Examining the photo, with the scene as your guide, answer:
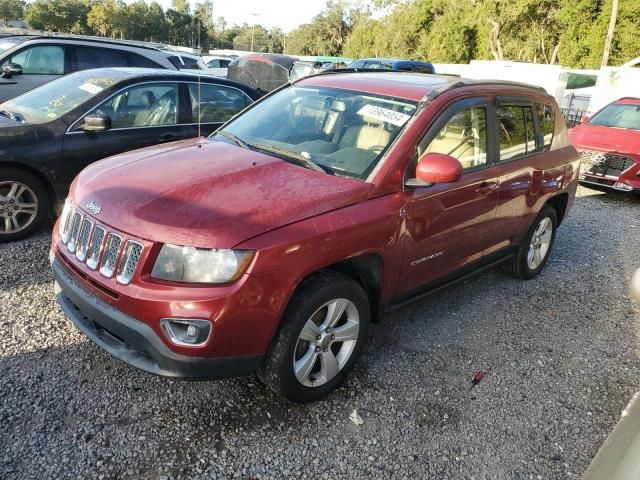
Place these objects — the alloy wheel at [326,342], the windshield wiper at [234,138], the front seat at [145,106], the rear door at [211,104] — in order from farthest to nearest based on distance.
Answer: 1. the rear door at [211,104]
2. the front seat at [145,106]
3. the windshield wiper at [234,138]
4. the alloy wheel at [326,342]

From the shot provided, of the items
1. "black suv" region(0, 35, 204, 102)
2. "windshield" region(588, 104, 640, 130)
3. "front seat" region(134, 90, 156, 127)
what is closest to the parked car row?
"front seat" region(134, 90, 156, 127)

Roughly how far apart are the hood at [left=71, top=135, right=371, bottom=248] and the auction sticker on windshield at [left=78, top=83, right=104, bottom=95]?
7.28 feet

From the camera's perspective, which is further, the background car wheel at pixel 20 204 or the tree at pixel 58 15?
the tree at pixel 58 15

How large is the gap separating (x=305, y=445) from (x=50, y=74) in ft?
26.0

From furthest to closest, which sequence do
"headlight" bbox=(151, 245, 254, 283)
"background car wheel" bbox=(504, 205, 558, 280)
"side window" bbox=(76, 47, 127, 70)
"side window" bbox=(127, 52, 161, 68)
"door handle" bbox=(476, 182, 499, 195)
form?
1. "side window" bbox=(127, 52, 161, 68)
2. "side window" bbox=(76, 47, 127, 70)
3. "background car wheel" bbox=(504, 205, 558, 280)
4. "door handle" bbox=(476, 182, 499, 195)
5. "headlight" bbox=(151, 245, 254, 283)

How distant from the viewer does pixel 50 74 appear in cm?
822

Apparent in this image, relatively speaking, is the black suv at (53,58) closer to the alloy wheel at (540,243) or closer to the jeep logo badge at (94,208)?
the jeep logo badge at (94,208)

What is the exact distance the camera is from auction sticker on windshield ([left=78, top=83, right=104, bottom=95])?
509 cm

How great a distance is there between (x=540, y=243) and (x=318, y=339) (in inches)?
121

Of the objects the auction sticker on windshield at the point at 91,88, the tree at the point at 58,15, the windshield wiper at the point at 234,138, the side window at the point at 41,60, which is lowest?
the windshield wiper at the point at 234,138

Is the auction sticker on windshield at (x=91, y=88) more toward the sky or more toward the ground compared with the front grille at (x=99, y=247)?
more toward the sky

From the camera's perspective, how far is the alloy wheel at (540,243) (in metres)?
4.79

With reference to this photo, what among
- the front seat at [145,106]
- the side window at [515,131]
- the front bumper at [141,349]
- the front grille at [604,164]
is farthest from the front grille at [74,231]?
the front grille at [604,164]

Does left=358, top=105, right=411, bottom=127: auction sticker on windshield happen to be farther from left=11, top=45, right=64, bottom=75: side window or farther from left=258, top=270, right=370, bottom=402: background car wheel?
left=11, top=45, right=64, bottom=75: side window
